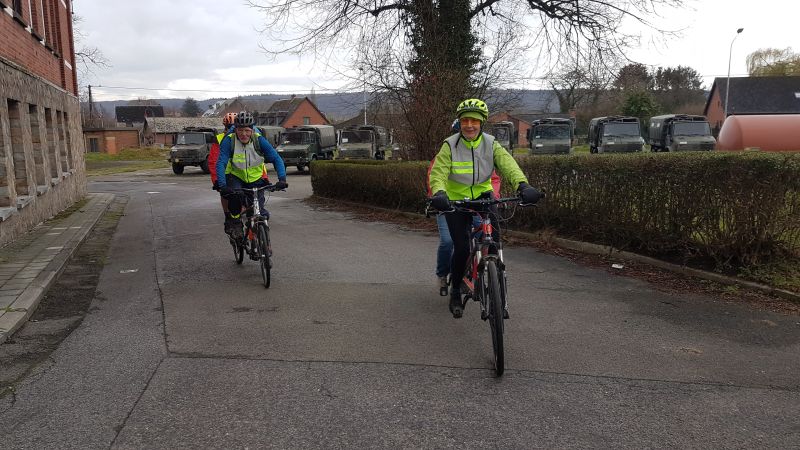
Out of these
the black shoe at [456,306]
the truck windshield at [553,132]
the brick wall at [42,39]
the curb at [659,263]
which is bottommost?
the curb at [659,263]

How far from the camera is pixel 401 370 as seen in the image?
173 inches

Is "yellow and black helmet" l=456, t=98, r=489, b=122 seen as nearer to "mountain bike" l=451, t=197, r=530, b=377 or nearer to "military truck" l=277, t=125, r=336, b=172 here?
"mountain bike" l=451, t=197, r=530, b=377

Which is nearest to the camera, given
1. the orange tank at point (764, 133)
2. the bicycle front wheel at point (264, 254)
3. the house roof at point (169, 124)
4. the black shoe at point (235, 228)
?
the bicycle front wheel at point (264, 254)

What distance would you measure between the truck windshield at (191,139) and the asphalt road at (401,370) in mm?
30408

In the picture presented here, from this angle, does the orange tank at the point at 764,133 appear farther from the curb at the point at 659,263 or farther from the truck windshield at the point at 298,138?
the truck windshield at the point at 298,138

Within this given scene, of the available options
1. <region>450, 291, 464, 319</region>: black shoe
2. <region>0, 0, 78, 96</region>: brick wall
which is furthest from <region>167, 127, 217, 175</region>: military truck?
<region>450, 291, 464, 319</region>: black shoe

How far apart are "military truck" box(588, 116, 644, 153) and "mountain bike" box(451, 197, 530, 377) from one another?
2533cm

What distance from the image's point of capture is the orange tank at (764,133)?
25.2 meters

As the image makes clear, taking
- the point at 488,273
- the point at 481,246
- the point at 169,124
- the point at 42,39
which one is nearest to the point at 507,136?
the point at 42,39

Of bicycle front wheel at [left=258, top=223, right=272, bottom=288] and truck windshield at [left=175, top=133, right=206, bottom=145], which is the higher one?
truck windshield at [left=175, top=133, right=206, bottom=145]

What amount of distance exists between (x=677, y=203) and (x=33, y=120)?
1217cm

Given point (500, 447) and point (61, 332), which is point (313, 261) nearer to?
point (61, 332)

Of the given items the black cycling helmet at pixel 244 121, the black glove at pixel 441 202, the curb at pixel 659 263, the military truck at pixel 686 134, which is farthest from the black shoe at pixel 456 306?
the military truck at pixel 686 134

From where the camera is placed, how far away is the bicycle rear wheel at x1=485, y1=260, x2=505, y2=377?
423 centimetres
